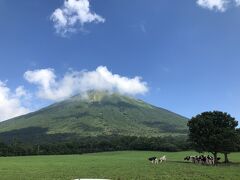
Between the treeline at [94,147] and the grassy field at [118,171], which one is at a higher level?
the treeline at [94,147]

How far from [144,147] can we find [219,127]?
63896mm

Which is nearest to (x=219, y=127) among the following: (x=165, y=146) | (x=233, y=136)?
(x=233, y=136)

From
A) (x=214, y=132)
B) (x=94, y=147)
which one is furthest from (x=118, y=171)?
(x=94, y=147)

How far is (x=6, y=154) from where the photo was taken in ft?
413

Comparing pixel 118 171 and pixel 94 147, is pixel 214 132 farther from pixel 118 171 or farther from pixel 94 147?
pixel 94 147

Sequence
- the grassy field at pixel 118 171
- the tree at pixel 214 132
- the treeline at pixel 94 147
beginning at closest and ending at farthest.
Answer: the grassy field at pixel 118 171 < the tree at pixel 214 132 < the treeline at pixel 94 147

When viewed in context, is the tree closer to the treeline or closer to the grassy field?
the grassy field

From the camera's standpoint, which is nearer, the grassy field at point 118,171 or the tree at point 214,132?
the grassy field at point 118,171

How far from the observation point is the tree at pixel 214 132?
69.8 meters

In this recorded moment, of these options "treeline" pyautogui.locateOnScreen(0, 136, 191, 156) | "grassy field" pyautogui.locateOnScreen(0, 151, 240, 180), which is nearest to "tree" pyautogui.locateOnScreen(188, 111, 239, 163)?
"grassy field" pyautogui.locateOnScreen(0, 151, 240, 180)

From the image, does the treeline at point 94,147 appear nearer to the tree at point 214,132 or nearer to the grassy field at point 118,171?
the tree at point 214,132

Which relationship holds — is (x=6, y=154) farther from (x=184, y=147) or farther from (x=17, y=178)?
(x=17, y=178)

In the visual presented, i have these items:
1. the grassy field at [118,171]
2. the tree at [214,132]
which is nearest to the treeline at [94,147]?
the tree at [214,132]

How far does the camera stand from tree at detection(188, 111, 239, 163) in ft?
229
